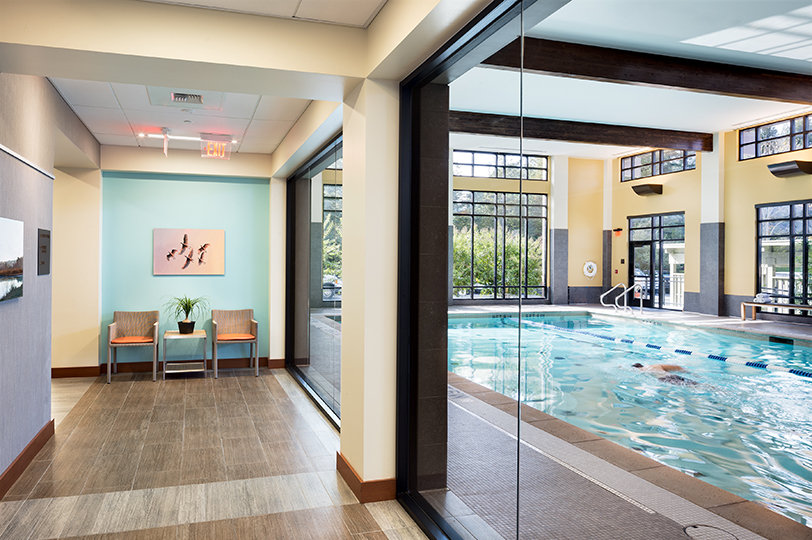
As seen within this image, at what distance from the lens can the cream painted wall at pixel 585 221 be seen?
5.82 ft

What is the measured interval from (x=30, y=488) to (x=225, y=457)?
1163mm

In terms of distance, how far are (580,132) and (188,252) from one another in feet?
21.4

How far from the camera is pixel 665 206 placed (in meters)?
1.54

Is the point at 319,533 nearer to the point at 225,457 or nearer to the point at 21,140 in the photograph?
the point at 225,457

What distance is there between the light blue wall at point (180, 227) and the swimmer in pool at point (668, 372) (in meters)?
6.64

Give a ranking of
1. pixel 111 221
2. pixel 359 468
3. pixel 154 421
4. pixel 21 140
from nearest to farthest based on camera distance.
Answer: pixel 359 468, pixel 21 140, pixel 154 421, pixel 111 221

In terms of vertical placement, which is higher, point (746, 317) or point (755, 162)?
point (755, 162)

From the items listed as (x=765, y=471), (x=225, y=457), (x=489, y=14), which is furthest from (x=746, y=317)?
(x=225, y=457)

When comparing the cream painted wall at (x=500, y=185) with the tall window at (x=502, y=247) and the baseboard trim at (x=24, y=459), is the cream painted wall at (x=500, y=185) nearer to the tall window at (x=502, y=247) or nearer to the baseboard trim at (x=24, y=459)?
the tall window at (x=502, y=247)

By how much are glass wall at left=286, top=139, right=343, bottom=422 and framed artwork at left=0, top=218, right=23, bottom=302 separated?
7.13 feet

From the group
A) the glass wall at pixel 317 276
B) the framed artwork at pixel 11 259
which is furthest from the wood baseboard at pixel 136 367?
the framed artwork at pixel 11 259

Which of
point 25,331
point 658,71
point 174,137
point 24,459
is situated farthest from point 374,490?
point 174,137

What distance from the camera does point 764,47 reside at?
3.89 feet

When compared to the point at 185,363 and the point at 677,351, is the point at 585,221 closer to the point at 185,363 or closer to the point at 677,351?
the point at 677,351
